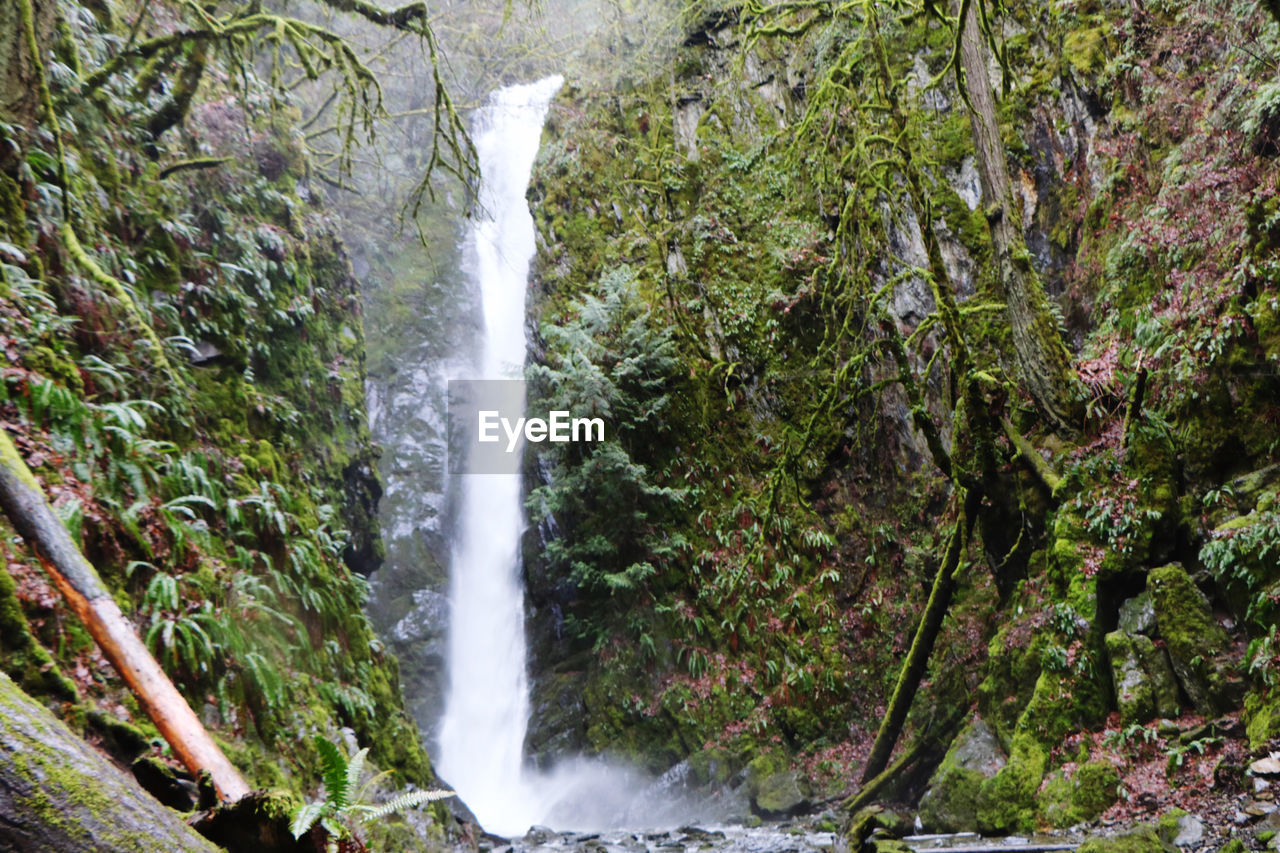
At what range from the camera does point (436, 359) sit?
18.8 metres

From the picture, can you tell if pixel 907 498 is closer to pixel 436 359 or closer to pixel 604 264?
pixel 604 264

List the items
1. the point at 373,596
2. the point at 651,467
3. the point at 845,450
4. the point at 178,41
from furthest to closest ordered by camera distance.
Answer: the point at 373,596, the point at 651,467, the point at 845,450, the point at 178,41

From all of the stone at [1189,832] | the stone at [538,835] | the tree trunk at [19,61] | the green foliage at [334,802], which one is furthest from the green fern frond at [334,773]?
the stone at [538,835]

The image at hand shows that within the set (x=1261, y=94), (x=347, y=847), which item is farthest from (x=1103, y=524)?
(x=347, y=847)

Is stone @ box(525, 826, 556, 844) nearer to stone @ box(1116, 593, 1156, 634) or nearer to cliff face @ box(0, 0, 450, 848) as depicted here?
cliff face @ box(0, 0, 450, 848)

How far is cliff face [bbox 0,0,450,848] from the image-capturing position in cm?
407

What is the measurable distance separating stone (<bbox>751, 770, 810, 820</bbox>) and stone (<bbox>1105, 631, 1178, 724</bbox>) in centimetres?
390

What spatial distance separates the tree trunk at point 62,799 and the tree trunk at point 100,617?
4.90 ft

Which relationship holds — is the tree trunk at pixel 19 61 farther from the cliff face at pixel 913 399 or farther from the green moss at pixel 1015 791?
the green moss at pixel 1015 791

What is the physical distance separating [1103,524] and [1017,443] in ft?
3.20

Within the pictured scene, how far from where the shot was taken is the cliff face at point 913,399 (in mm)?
4750

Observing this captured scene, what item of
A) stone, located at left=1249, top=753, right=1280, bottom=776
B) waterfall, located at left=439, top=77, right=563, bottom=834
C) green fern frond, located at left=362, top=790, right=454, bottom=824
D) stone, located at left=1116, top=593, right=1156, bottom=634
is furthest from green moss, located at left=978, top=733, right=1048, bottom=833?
waterfall, located at left=439, top=77, right=563, bottom=834

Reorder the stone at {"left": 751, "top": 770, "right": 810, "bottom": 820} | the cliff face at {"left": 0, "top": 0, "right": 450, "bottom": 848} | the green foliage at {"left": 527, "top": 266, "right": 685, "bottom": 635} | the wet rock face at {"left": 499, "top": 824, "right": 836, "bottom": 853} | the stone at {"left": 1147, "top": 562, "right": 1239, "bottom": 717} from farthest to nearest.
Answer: the green foliage at {"left": 527, "top": 266, "right": 685, "bottom": 635}
the stone at {"left": 751, "top": 770, "right": 810, "bottom": 820}
the wet rock face at {"left": 499, "top": 824, "right": 836, "bottom": 853}
the stone at {"left": 1147, "top": 562, "right": 1239, "bottom": 717}
the cliff face at {"left": 0, "top": 0, "right": 450, "bottom": 848}

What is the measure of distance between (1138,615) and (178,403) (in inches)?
301
